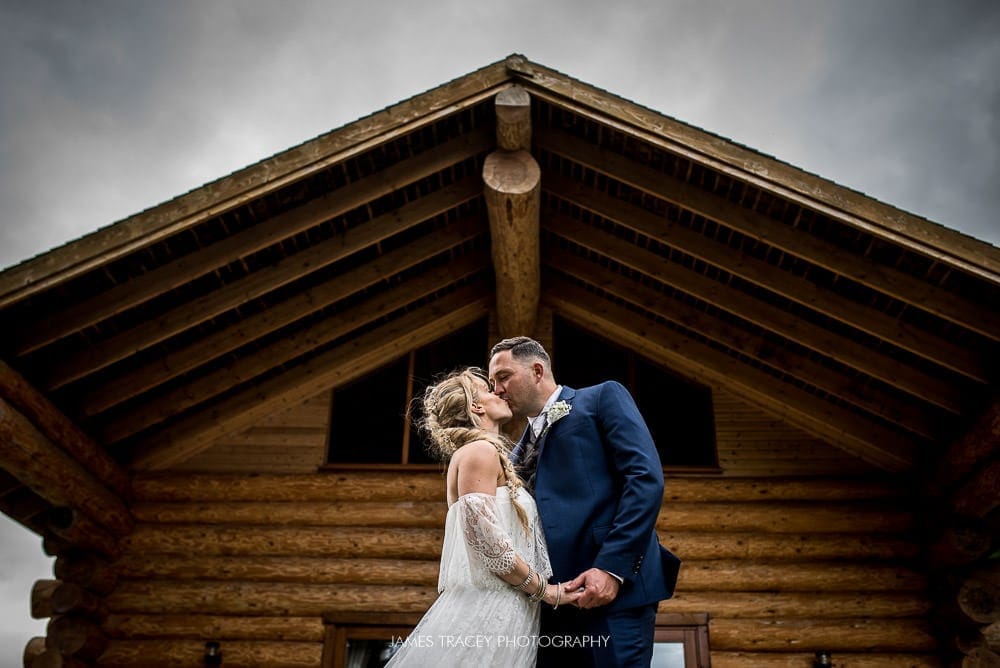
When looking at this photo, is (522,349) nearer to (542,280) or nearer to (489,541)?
(489,541)

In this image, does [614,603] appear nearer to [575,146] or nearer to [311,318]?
[575,146]

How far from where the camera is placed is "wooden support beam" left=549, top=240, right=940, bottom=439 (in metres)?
7.79

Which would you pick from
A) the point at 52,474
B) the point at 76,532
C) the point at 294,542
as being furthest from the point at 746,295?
the point at 76,532

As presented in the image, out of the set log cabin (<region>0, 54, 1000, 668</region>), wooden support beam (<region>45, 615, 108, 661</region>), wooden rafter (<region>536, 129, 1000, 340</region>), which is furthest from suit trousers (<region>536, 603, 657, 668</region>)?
wooden support beam (<region>45, 615, 108, 661</region>)

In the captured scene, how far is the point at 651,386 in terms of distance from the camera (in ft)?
41.5

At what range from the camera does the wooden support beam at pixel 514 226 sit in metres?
7.02

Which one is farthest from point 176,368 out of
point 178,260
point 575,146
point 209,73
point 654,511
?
point 209,73

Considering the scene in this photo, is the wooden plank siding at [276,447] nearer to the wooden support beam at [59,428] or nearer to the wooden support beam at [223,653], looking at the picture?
the wooden support beam at [59,428]

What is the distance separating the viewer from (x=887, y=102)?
131ft

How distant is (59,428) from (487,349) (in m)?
4.39

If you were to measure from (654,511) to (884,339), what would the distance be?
4.63 metres

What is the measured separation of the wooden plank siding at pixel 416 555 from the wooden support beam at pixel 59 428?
1.40 feet

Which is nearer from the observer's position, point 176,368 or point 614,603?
point 614,603

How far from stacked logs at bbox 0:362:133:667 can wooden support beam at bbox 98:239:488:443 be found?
1.58ft
